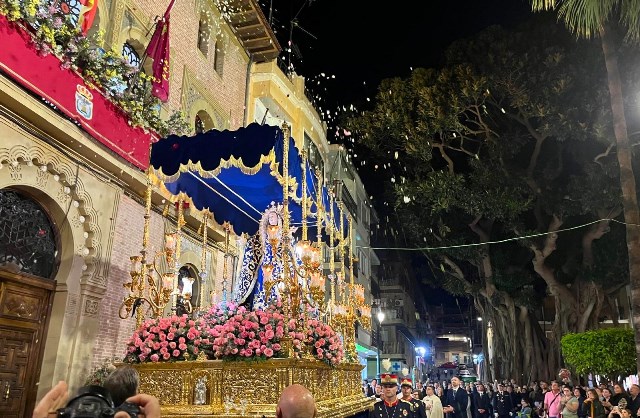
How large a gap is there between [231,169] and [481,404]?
11185mm


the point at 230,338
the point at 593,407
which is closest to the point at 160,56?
the point at 230,338

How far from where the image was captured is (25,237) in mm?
8008

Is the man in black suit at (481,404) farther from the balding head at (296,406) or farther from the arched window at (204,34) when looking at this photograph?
the balding head at (296,406)

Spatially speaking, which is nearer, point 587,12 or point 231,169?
point 231,169

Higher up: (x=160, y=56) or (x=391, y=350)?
(x=160, y=56)

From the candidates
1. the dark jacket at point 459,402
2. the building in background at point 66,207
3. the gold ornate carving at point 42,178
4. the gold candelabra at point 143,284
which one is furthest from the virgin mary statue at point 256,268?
the dark jacket at point 459,402

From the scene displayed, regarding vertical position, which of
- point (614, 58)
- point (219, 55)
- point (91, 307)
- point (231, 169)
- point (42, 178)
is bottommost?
point (91, 307)

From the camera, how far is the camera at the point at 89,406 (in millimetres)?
2039

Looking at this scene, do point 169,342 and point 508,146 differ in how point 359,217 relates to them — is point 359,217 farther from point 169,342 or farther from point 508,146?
point 169,342

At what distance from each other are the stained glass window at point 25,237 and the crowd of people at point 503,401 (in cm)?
566

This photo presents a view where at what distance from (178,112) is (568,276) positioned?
15.7 m

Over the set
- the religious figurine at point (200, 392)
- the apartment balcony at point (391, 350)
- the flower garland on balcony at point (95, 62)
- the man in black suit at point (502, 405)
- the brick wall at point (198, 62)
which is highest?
the brick wall at point (198, 62)

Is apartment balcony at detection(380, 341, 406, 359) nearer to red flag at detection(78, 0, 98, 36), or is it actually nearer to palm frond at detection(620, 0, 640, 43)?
palm frond at detection(620, 0, 640, 43)

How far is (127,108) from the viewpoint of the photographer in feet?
31.6
